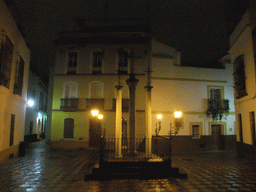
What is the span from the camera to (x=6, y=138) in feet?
41.3

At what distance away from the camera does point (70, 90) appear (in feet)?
68.6

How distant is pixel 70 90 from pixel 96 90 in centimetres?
267

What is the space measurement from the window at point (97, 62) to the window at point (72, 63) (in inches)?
77.2

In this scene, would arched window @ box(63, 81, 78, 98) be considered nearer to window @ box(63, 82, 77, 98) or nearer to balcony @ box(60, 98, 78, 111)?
window @ box(63, 82, 77, 98)

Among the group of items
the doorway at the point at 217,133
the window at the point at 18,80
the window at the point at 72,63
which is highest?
the window at the point at 72,63

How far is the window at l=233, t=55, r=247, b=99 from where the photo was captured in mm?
13695

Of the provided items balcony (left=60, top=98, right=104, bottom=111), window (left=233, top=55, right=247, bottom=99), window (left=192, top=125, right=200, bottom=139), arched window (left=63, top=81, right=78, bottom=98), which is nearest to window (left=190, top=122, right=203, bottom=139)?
window (left=192, top=125, right=200, bottom=139)

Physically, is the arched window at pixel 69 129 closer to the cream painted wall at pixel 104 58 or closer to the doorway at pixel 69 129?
the doorway at pixel 69 129

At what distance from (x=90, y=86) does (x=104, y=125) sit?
4.18 metres

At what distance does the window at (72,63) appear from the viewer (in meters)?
21.1

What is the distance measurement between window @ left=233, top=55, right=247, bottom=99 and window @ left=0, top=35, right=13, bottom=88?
1464cm

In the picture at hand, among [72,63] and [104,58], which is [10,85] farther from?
[104,58]

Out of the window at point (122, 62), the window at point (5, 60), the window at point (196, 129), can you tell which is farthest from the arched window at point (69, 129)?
the window at point (196, 129)

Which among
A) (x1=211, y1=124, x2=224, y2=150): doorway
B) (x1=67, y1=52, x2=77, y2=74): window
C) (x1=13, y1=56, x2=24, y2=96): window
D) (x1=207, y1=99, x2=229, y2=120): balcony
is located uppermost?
(x1=67, y1=52, x2=77, y2=74): window
